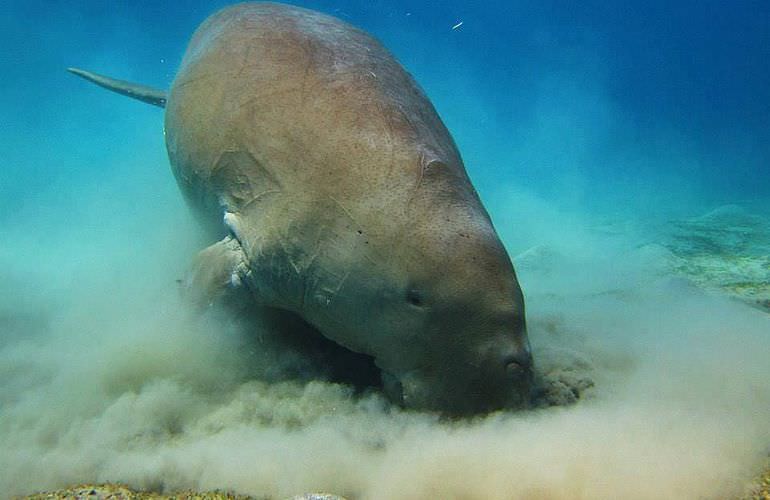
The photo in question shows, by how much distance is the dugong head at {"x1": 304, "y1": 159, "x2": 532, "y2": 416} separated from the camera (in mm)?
2764

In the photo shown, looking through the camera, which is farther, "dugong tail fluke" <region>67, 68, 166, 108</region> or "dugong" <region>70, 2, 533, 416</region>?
"dugong tail fluke" <region>67, 68, 166, 108</region>

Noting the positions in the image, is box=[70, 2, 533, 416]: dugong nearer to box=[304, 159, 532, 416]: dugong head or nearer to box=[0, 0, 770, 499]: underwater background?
box=[304, 159, 532, 416]: dugong head

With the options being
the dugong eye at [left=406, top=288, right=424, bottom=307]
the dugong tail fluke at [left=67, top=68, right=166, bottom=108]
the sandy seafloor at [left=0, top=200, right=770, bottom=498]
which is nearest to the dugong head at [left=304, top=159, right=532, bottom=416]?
the dugong eye at [left=406, top=288, right=424, bottom=307]

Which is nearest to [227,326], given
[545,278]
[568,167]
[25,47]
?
[545,278]

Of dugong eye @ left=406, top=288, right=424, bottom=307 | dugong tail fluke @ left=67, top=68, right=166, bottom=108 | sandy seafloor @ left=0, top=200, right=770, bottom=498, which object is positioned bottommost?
sandy seafloor @ left=0, top=200, right=770, bottom=498

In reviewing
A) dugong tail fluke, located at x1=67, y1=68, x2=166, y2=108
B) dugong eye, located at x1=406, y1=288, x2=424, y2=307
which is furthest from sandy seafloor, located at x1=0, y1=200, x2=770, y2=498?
dugong tail fluke, located at x1=67, y1=68, x2=166, y2=108

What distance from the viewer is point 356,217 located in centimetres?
299

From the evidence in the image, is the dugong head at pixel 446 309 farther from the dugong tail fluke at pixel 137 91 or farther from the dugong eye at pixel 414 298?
the dugong tail fluke at pixel 137 91

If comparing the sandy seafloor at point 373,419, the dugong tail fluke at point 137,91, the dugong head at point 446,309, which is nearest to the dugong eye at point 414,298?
the dugong head at point 446,309

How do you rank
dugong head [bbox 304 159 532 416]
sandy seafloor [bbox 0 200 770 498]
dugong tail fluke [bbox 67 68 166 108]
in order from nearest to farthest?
sandy seafloor [bbox 0 200 770 498]
dugong head [bbox 304 159 532 416]
dugong tail fluke [bbox 67 68 166 108]

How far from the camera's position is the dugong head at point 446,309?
2764 millimetres

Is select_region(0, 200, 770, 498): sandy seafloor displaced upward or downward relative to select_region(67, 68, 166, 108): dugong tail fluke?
downward

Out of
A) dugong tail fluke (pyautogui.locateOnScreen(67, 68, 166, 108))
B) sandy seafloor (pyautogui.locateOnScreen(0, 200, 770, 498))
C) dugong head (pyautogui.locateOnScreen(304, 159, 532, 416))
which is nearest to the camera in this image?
sandy seafloor (pyautogui.locateOnScreen(0, 200, 770, 498))

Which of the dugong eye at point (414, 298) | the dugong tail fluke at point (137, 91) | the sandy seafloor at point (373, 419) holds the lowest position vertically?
the sandy seafloor at point (373, 419)
